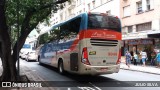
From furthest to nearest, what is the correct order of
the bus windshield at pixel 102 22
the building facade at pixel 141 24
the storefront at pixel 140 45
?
the storefront at pixel 140 45, the building facade at pixel 141 24, the bus windshield at pixel 102 22

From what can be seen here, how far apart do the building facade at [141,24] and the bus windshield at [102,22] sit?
12.9m

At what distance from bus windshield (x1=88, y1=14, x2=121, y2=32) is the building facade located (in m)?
12.9

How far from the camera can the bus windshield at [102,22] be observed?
45.3 ft

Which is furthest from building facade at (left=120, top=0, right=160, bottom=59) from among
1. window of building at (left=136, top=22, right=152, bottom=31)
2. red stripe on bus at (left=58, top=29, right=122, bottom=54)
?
red stripe on bus at (left=58, top=29, right=122, bottom=54)

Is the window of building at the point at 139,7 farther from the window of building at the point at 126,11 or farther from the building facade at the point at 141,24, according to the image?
the window of building at the point at 126,11

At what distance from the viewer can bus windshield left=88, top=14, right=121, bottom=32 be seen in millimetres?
13810

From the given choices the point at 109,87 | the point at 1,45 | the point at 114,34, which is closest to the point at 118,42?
the point at 114,34

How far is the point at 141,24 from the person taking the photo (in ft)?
107

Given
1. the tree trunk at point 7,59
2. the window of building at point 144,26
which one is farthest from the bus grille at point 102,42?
the window of building at point 144,26

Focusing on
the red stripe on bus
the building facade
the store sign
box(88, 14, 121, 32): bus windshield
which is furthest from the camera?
the store sign

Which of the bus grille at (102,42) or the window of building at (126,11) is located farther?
the window of building at (126,11)

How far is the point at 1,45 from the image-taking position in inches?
530

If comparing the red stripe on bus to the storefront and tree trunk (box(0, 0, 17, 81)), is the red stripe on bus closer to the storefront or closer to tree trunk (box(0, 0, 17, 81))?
tree trunk (box(0, 0, 17, 81))

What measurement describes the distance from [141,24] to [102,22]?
1963 cm
